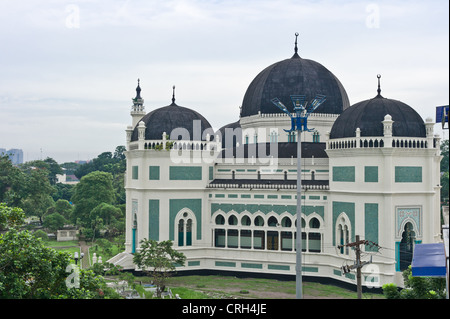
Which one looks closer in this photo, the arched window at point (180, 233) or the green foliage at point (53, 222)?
the arched window at point (180, 233)

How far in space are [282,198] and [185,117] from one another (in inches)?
343

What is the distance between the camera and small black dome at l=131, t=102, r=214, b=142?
38.4 m

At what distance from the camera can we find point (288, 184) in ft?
121

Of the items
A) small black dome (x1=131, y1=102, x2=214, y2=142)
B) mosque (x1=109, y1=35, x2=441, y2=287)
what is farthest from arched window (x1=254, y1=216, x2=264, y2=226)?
small black dome (x1=131, y1=102, x2=214, y2=142)

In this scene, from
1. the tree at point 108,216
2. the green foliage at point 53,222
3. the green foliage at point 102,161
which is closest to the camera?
the tree at point 108,216

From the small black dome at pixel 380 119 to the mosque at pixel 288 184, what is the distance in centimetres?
7

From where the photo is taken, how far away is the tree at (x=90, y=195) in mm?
63781

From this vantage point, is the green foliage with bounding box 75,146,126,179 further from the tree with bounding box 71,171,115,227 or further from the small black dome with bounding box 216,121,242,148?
the small black dome with bounding box 216,121,242,148

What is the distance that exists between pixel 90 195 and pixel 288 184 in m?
34.9

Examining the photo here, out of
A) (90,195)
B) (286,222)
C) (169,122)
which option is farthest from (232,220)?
(90,195)

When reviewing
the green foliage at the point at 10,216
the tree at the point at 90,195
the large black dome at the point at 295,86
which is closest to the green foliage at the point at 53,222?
the tree at the point at 90,195

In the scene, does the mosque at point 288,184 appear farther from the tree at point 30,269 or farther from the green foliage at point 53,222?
the green foliage at point 53,222

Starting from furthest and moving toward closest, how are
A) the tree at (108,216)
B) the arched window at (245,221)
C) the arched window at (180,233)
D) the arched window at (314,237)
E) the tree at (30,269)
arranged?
the tree at (108,216) < the arched window at (180,233) < the arched window at (245,221) < the arched window at (314,237) < the tree at (30,269)

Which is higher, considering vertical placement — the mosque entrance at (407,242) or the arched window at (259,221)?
the arched window at (259,221)
